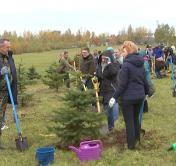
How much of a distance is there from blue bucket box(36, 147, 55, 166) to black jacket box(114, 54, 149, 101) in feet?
5.12

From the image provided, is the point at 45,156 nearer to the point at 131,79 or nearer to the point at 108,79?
the point at 131,79

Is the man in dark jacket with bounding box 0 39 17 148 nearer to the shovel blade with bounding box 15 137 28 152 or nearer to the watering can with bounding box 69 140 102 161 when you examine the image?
the shovel blade with bounding box 15 137 28 152

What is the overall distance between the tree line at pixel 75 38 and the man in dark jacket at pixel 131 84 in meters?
61.4

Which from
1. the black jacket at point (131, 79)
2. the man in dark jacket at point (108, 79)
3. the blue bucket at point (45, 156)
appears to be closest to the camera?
the blue bucket at point (45, 156)

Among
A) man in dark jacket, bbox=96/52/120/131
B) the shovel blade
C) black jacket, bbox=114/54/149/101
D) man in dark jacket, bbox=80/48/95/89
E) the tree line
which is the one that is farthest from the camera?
the tree line

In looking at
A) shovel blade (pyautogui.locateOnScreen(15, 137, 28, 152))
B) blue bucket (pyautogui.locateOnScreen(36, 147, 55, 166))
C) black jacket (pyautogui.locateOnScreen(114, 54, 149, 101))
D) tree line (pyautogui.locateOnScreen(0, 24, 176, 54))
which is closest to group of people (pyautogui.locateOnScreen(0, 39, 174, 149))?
black jacket (pyautogui.locateOnScreen(114, 54, 149, 101))

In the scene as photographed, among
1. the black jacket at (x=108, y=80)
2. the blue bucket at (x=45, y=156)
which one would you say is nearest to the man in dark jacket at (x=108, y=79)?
the black jacket at (x=108, y=80)

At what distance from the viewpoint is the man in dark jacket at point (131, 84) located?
307 inches

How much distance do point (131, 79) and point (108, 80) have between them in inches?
68.8

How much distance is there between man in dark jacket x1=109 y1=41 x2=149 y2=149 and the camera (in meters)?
7.81

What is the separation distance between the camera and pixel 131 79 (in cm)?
785

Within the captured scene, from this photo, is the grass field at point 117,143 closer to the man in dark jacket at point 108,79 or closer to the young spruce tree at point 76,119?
the young spruce tree at point 76,119

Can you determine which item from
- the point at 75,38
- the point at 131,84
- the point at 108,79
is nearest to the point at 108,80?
the point at 108,79

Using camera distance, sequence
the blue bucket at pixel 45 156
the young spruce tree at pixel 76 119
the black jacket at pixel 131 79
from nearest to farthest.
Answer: the blue bucket at pixel 45 156 → the black jacket at pixel 131 79 → the young spruce tree at pixel 76 119
